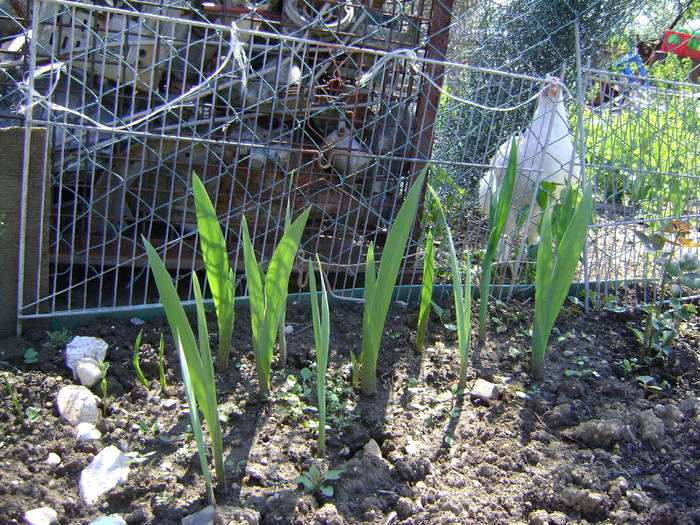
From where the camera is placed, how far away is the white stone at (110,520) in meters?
1.56

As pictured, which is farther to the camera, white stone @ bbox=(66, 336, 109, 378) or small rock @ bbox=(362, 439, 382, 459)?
white stone @ bbox=(66, 336, 109, 378)

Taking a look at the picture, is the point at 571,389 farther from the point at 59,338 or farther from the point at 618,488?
the point at 59,338

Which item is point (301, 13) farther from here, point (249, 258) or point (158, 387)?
point (158, 387)

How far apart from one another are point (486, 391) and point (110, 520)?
128cm

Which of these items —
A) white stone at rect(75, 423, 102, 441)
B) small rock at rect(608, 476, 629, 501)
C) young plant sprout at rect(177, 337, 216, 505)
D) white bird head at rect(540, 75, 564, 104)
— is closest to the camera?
young plant sprout at rect(177, 337, 216, 505)

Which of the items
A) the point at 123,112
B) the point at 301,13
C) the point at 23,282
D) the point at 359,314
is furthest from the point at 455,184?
the point at 23,282

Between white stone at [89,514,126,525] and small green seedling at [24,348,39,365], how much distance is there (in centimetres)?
85

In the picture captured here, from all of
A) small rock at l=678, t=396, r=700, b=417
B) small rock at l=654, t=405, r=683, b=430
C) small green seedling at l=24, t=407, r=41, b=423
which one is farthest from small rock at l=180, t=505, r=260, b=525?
small rock at l=678, t=396, r=700, b=417

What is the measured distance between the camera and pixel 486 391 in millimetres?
2285

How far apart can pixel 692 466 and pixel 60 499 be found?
5.85 ft

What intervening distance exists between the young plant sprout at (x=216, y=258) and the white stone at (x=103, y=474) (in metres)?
0.53

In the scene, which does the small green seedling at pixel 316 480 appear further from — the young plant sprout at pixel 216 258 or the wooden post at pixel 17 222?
the wooden post at pixel 17 222

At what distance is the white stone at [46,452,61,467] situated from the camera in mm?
1787

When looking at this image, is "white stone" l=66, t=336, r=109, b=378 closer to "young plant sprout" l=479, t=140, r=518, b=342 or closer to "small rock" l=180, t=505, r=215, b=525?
"small rock" l=180, t=505, r=215, b=525
